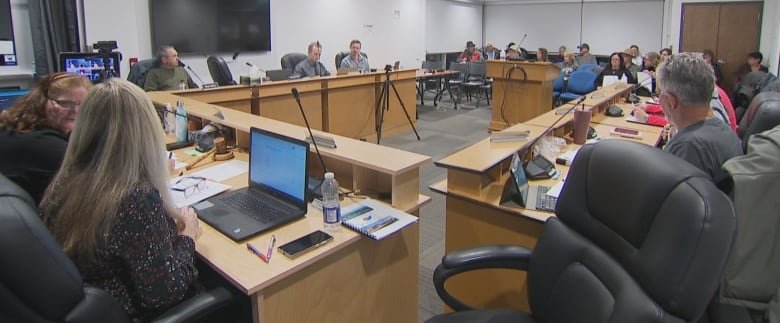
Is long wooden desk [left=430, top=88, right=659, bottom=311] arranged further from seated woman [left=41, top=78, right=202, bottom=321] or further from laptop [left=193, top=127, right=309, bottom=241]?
seated woman [left=41, top=78, right=202, bottom=321]

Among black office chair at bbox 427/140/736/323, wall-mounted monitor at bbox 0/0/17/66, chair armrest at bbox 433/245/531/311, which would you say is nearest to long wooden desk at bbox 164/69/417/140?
wall-mounted monitor at bbox 0/0/17/66

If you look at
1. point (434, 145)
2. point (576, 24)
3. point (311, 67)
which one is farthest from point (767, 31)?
point (311, 67)

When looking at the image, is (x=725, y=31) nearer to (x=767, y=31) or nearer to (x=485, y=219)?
(x=767, y=31)

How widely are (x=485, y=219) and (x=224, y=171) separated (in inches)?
51.2

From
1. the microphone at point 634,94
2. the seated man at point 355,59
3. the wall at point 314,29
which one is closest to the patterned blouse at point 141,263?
the microphone at point 634,94

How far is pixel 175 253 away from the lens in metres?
1.47

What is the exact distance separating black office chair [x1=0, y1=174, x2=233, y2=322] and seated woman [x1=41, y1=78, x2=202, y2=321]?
8.2 inches

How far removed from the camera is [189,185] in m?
2.25

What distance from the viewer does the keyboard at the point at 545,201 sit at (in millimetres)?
2102

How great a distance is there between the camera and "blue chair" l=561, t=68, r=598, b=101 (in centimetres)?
726

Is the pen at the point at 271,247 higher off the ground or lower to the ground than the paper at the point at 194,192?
lower

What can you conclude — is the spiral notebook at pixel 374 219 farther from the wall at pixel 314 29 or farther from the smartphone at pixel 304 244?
the wall at pixel 314 29

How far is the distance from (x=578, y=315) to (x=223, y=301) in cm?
101

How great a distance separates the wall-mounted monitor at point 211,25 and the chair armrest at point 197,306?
5786 mm
